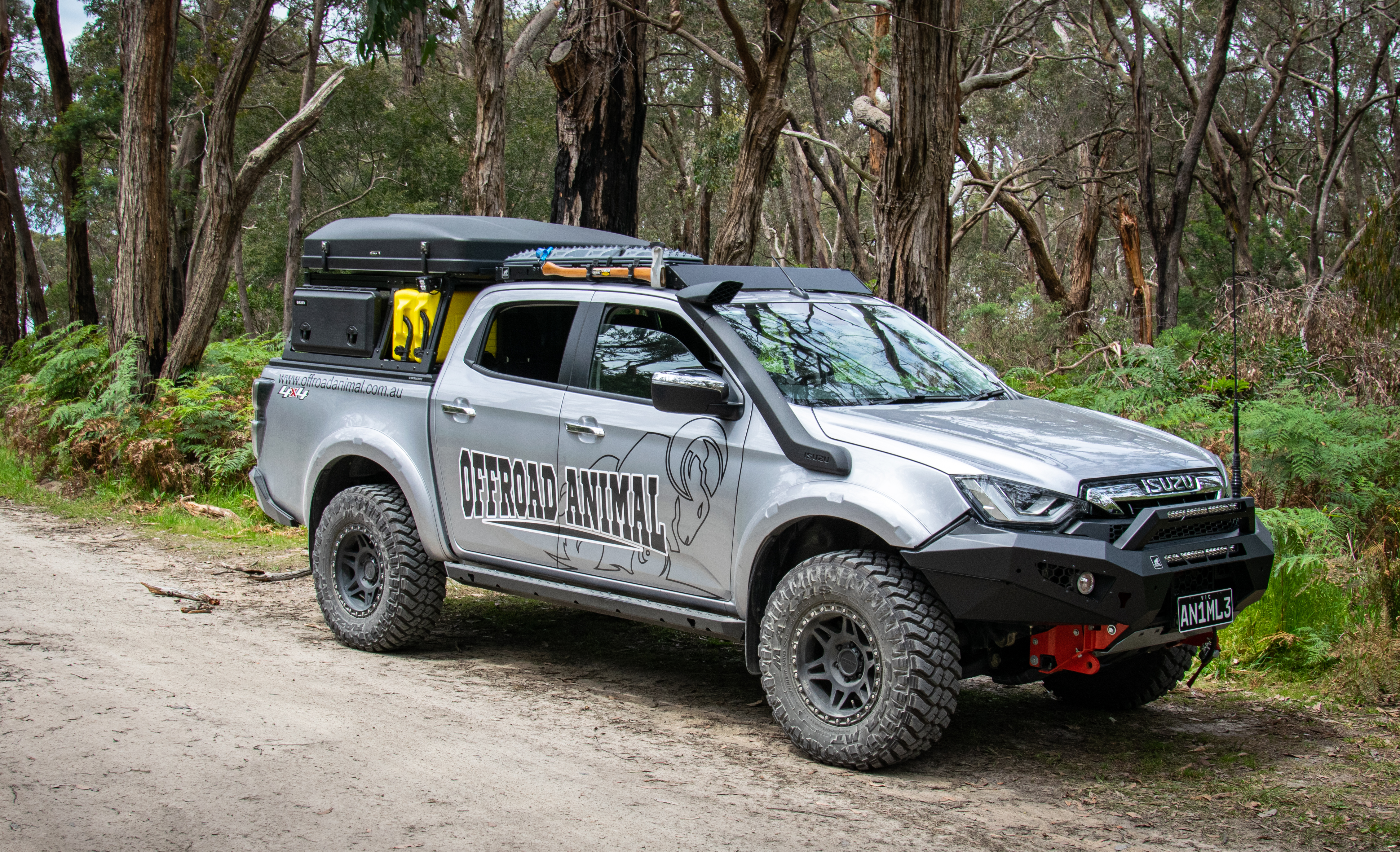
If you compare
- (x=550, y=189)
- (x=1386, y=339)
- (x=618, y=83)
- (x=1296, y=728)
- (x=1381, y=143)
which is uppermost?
(x=1381, y=143)

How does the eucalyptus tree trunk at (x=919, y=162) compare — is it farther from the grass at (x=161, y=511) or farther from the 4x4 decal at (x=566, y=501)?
the grass at (x=161, y=511)

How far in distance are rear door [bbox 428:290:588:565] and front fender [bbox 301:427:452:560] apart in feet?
0.24

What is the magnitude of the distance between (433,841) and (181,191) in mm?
24504

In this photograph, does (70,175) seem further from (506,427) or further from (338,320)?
(506,427)

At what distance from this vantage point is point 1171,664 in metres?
5.66

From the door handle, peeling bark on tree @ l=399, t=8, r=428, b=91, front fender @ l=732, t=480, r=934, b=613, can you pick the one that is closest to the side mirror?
front fender @ l=732, t=480, r=934, b=613

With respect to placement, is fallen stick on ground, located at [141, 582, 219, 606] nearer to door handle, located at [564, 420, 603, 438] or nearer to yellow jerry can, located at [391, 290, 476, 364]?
yellow jerry can, located at [391, 290, 476, 364]

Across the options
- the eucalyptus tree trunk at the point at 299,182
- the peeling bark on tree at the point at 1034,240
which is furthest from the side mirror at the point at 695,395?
the eucalyptus tree trunk at the point at 299,182

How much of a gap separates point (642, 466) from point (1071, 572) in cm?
198

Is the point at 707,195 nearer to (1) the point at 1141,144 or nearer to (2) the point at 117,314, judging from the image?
(1) the point at 1141,144

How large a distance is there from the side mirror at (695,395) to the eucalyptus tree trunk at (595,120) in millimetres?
6353

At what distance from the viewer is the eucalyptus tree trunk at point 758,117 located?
37.7ft

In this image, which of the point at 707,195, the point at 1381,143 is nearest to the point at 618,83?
the point at 707,195

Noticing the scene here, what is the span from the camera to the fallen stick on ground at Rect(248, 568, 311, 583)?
29.0 ft
